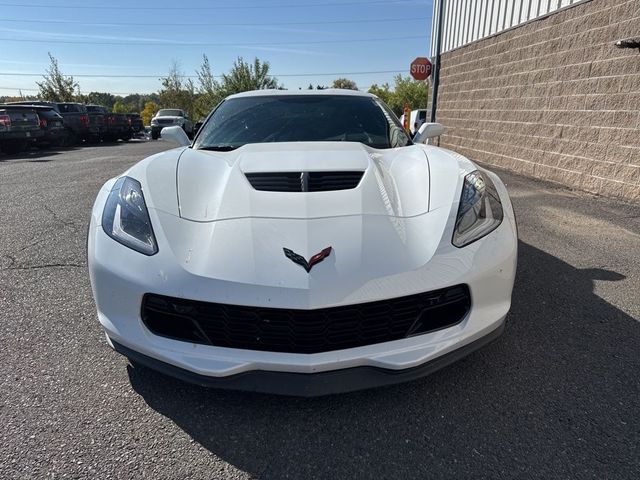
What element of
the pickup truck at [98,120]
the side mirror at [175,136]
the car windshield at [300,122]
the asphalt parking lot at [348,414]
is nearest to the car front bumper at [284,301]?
the asphalt parking lot at [348,414]

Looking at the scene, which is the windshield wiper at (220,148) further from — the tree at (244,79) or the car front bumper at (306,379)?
Result: the tree at (244,79)

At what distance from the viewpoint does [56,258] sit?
3.67m

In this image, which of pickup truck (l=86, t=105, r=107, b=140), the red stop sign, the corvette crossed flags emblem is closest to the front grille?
the corvette crossed flags emblem

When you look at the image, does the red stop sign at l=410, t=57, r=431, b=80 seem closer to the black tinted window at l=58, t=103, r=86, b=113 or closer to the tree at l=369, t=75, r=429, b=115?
A: the black tinted window at l=58, t=103, r=86, b=113

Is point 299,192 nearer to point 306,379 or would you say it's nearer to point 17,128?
point 306,379

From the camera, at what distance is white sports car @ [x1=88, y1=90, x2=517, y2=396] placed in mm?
1590

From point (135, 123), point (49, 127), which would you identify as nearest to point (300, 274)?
point (49, 127)

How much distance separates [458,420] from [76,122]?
2176 cm

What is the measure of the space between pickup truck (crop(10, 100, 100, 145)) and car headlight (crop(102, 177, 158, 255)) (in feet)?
63.3

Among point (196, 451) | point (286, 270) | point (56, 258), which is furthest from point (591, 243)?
point (56, 258)

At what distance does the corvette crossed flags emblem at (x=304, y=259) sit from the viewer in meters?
1.60

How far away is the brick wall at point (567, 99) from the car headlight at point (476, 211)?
15.8ft

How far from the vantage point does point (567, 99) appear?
22.6ft

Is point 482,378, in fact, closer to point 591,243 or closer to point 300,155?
point 300,155
